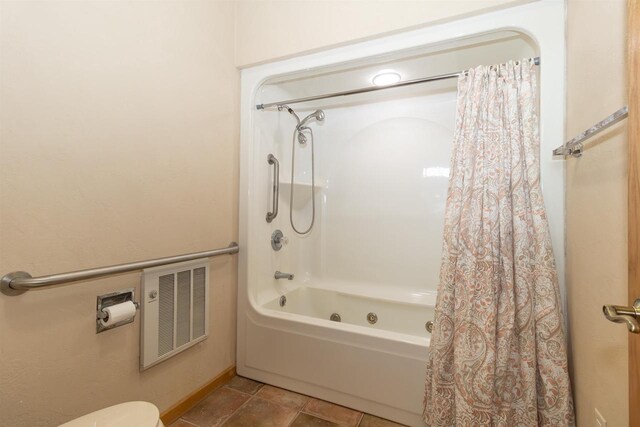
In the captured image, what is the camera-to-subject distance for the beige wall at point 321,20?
1394 mm

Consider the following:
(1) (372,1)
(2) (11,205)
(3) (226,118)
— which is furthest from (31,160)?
(1) (372,1)

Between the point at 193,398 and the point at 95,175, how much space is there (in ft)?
4.20

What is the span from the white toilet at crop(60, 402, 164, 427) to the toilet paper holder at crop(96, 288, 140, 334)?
0.34 meters

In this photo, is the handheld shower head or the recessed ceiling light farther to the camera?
the handheld shower head

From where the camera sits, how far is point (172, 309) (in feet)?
4.77

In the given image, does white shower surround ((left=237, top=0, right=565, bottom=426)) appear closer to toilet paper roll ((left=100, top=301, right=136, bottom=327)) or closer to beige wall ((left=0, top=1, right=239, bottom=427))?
beige wall ((left=0, top=1, right=239, bottom=427))

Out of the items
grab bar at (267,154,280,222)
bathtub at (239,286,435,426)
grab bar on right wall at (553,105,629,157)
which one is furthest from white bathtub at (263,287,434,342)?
grab bar on right wall at (553,105,629,157)

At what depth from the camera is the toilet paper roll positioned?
113cm

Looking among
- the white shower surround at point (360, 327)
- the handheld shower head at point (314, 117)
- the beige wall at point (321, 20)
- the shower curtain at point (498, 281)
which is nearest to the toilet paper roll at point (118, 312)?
the white shower surround at point (360, 327)

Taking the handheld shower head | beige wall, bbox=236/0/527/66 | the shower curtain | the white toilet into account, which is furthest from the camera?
the handheld shower head

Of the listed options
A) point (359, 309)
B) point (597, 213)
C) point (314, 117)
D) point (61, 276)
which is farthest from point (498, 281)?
point (314, 117)

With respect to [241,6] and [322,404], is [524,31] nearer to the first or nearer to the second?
[241,6]

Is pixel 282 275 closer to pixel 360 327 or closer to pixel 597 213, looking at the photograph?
pixel 360 327

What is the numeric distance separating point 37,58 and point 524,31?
1.93m
